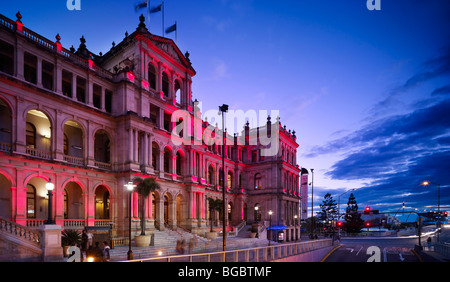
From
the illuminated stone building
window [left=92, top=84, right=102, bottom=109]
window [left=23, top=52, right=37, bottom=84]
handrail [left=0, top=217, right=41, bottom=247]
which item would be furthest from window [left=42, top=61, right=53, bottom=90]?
handrail [left=0, top=217, right=41, bottom=247]

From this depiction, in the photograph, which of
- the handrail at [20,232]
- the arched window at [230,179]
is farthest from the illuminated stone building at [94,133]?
the arched window at [230,179]

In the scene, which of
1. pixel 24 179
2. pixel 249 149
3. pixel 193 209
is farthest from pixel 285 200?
pixel 24 179

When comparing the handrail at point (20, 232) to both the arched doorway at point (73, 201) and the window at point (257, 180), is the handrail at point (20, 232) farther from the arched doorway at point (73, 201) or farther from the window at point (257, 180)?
the window at point (257, 180)

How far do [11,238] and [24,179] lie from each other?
7.83 meters

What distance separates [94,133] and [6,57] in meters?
9.87

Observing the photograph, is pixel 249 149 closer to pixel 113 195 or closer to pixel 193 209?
pixel 193 209

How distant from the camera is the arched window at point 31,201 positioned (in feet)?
84.7

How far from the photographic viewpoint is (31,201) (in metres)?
26.2

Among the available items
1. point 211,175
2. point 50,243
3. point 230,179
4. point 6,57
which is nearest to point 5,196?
point 50,243

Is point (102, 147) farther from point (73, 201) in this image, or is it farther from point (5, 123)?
point (5, 123)

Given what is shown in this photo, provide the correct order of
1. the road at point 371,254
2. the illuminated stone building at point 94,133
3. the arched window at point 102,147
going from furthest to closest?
the arched window at point 102,147, the road at point 371,254, the illuminated stone building at point 94,133

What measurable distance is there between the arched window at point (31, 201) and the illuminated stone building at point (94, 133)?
9 centimetres

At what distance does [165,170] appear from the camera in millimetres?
40031

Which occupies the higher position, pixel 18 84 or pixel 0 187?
pixel 18 84
